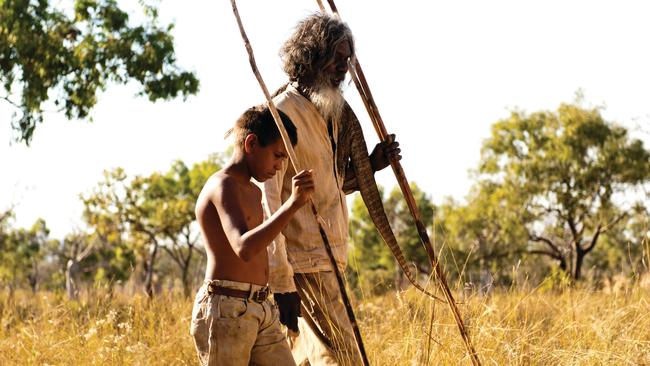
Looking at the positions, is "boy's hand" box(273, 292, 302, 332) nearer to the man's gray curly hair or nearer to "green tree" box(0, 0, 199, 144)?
the man's gray curly hair

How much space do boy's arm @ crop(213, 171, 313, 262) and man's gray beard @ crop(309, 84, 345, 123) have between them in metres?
1.14

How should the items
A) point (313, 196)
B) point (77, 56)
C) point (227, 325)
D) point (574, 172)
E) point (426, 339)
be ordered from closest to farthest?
point (227, 325), point (426, 339), point (313, 196), point (77, 56), point (574, 172)

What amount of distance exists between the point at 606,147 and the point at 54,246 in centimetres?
3935

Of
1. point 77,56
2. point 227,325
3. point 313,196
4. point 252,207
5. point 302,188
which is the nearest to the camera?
point 302,188

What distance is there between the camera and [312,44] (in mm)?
4355

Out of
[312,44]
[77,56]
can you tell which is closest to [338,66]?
[312,44]

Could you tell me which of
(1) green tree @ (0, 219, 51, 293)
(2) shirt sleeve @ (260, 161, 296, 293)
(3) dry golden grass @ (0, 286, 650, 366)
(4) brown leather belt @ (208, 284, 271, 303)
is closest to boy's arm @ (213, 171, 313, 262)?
(4) brown leather belt @ (208, 284, 271, 303)

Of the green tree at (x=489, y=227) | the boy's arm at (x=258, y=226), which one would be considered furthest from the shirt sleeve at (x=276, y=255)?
the green tree at (x=489, y=227)

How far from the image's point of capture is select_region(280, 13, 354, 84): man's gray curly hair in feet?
14.3

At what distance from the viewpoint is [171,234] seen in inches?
1590

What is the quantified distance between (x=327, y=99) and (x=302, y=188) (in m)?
1.23

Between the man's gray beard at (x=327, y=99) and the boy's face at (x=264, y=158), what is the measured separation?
875mm

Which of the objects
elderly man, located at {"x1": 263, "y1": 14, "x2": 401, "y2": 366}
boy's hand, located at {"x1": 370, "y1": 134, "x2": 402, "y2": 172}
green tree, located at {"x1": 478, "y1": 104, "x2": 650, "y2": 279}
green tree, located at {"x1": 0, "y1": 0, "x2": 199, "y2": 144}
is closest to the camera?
elderly man, located at {"x1": 263, "y1": 14, "x2": 401, "y2": 366}

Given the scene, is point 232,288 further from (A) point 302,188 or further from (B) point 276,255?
(B) point 276,255
